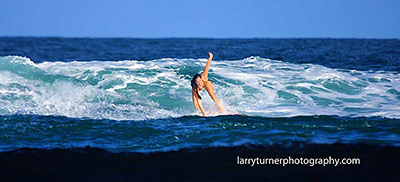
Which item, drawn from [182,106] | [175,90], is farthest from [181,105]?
[175,90]

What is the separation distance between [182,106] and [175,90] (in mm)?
1828

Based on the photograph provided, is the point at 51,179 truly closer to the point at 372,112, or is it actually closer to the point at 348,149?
the point at 348,149

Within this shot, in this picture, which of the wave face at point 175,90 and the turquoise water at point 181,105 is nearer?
the turquoise water at point 181,105

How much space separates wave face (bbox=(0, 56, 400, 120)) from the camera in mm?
11117

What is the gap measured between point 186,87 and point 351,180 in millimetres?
8520

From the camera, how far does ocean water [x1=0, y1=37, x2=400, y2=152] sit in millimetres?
8047

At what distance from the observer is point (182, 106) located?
11930 millimetres

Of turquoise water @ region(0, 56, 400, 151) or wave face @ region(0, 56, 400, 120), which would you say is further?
wave face @ region(0, 56, 400, 120)

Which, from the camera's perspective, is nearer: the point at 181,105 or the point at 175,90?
the point at 181,105

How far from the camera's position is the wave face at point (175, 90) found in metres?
11.1

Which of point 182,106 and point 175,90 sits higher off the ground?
point 175,90

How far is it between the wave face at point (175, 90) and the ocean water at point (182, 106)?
0.03m

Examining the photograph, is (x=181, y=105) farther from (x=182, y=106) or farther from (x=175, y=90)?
(x=175, y=90)

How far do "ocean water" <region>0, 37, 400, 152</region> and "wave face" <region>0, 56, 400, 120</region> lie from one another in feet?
0.10
